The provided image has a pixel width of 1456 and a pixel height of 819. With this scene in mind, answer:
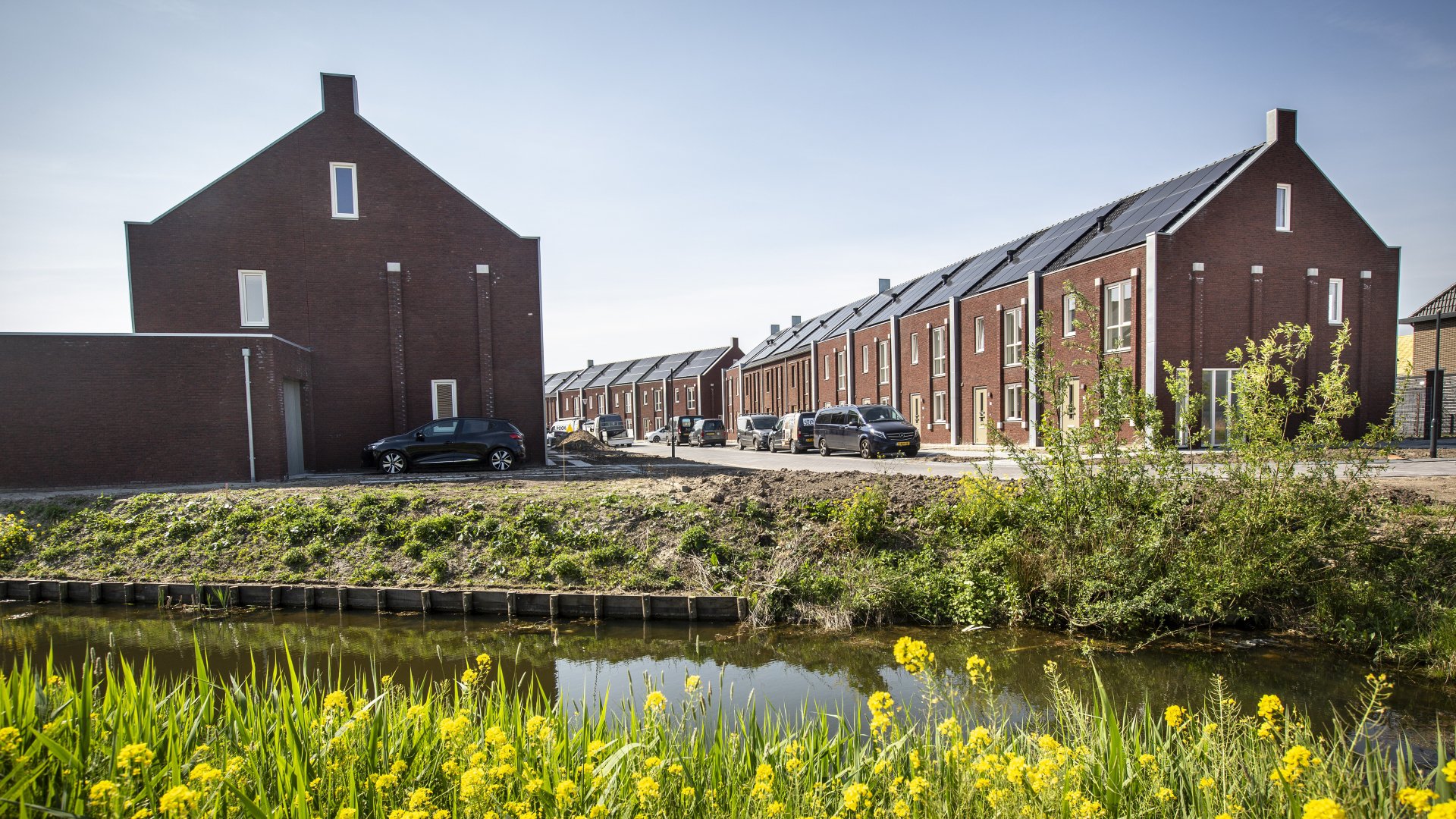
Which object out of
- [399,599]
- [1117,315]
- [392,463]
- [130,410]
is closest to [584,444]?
[392,463]

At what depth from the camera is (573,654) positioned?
7.93 m

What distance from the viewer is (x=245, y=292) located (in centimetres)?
2081

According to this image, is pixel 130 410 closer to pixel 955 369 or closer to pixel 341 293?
pixel 341 293

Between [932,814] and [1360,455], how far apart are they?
283 inches

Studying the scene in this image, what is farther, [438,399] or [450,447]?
[438,399]

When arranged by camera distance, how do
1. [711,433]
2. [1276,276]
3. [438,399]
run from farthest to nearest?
1. [711,433]
2. [1276,276]
3. [438,399]

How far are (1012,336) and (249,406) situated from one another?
25594 millimetres

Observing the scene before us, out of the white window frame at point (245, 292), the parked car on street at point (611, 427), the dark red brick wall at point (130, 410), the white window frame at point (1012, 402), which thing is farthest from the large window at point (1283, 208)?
the parked car on street at point (611, 427)

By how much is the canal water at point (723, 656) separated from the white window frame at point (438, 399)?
12.6 meters

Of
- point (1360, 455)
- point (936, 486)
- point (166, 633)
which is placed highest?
point (1360, 455)

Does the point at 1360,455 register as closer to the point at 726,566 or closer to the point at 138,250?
the point at 726,566

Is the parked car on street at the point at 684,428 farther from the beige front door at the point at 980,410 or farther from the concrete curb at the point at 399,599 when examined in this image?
the concrete curb at the point at 399,599

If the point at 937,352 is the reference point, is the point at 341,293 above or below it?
above

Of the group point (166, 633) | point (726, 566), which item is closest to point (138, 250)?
point (166, 633)
